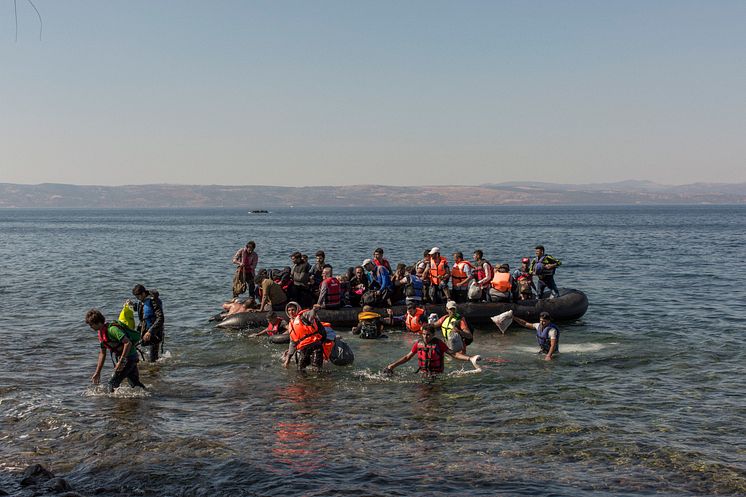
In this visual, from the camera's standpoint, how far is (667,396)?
43.8ft

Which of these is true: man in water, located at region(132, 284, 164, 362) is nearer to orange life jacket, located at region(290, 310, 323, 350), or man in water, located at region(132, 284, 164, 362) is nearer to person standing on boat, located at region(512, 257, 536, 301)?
orange life jacket, located at region(290, 310, 323, 350)

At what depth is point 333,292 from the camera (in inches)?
766

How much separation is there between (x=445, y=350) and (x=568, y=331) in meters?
7.42

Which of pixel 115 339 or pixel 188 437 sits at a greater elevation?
pixel 115 339

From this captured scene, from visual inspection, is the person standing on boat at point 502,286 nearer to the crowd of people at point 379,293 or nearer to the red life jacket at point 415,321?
the crowd of people at point 379,293

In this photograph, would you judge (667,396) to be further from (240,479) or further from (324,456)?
(240,479)

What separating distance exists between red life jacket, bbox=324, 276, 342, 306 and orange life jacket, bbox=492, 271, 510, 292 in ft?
15.3

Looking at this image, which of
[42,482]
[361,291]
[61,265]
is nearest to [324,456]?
[42,482]

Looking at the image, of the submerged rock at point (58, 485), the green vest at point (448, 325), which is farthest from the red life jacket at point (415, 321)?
the submerged rock at point (58, 485)

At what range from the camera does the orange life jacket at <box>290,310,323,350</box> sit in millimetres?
14730

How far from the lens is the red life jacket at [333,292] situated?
19.2 metres

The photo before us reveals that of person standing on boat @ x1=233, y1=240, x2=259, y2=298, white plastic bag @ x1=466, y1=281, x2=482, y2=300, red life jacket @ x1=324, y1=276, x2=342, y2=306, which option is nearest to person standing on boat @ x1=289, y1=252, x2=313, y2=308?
red life jacket @ x1=324, y1=276, x2=342, y2=306

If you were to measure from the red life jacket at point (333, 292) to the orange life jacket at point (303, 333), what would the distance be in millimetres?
4295

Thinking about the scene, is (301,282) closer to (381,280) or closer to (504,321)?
(381,280)
